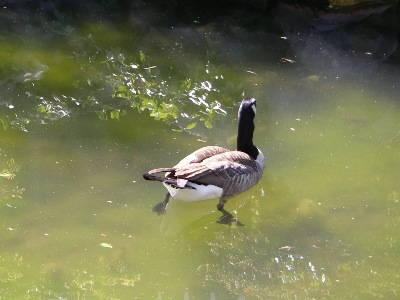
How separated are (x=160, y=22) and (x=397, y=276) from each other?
251 inches

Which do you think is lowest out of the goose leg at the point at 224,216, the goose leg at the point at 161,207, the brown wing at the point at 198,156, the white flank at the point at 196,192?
the goose leg at the point at 224,216

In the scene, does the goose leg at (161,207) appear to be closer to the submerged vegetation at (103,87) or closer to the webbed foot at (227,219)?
the webbed foot at (227,219)

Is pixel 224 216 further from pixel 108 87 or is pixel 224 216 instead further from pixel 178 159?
pixel 108 87

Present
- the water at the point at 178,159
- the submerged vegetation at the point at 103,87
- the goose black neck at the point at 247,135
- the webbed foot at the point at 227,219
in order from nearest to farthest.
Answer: the water at the point at 178,159 < the webbed foot at the point at 227,219 < the goose black neck at the point at 247,135 < the submerged vegetation at the point at 103,87

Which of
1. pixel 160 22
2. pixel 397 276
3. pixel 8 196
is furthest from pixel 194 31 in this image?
pixel 397 276

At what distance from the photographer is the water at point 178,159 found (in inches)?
245

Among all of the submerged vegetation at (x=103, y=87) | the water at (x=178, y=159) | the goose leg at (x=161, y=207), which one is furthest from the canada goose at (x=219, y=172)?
the submerged vegetation at (x=103, y=87)

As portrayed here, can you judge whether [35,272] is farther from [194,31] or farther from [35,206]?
[194,31]

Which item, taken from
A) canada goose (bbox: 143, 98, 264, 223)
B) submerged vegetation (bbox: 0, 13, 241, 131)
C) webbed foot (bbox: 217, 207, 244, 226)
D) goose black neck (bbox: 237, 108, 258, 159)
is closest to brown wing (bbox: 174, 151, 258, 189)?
canada goose (bbox: 143, 98, 264, 223)

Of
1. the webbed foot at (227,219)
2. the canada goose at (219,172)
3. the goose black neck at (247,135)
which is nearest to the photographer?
the canada goose at (219,172)

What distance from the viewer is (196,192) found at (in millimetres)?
7043

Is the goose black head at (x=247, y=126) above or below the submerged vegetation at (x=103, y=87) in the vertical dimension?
above

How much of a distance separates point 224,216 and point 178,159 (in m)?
0.96

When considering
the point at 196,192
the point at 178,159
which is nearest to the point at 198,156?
the point at 196,192
